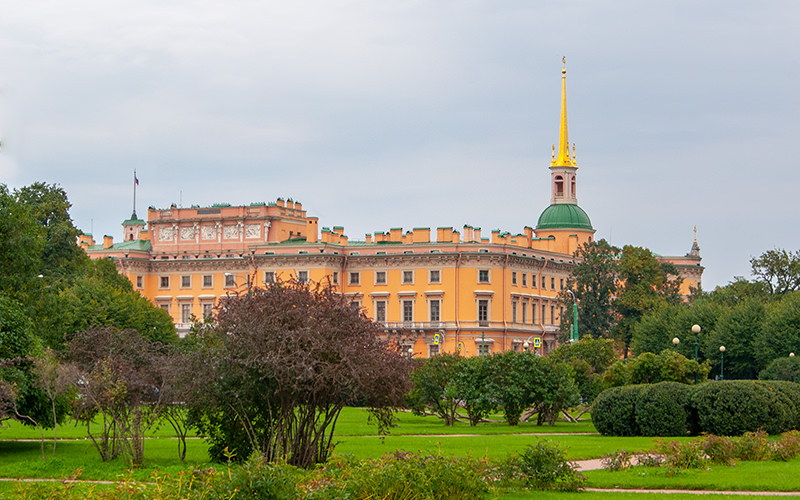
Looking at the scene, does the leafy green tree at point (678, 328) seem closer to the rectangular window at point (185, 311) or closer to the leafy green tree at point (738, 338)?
the leafy green tree at point (738, 338)

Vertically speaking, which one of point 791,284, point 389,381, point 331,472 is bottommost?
point 331,472

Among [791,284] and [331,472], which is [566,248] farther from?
[331,472]

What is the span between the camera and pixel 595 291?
309 feet

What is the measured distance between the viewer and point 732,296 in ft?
303

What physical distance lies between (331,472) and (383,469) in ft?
4.74

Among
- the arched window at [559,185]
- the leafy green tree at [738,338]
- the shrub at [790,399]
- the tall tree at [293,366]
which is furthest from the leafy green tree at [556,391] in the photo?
the arched window at [559,185]

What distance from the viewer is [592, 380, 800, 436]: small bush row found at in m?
34.3

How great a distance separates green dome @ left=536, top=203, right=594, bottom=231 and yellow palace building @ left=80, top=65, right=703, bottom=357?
11 cm

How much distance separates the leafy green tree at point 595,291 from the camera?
93000mm

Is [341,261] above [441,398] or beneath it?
above

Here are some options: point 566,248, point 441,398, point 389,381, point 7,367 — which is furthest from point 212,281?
point 389,381

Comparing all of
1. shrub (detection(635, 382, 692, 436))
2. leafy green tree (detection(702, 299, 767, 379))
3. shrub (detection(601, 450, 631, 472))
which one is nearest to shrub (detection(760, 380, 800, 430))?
shrub (detection(635, 382, 692, 436))

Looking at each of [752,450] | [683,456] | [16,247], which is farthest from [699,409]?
[16,247]

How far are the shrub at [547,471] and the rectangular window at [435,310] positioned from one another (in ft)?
240
